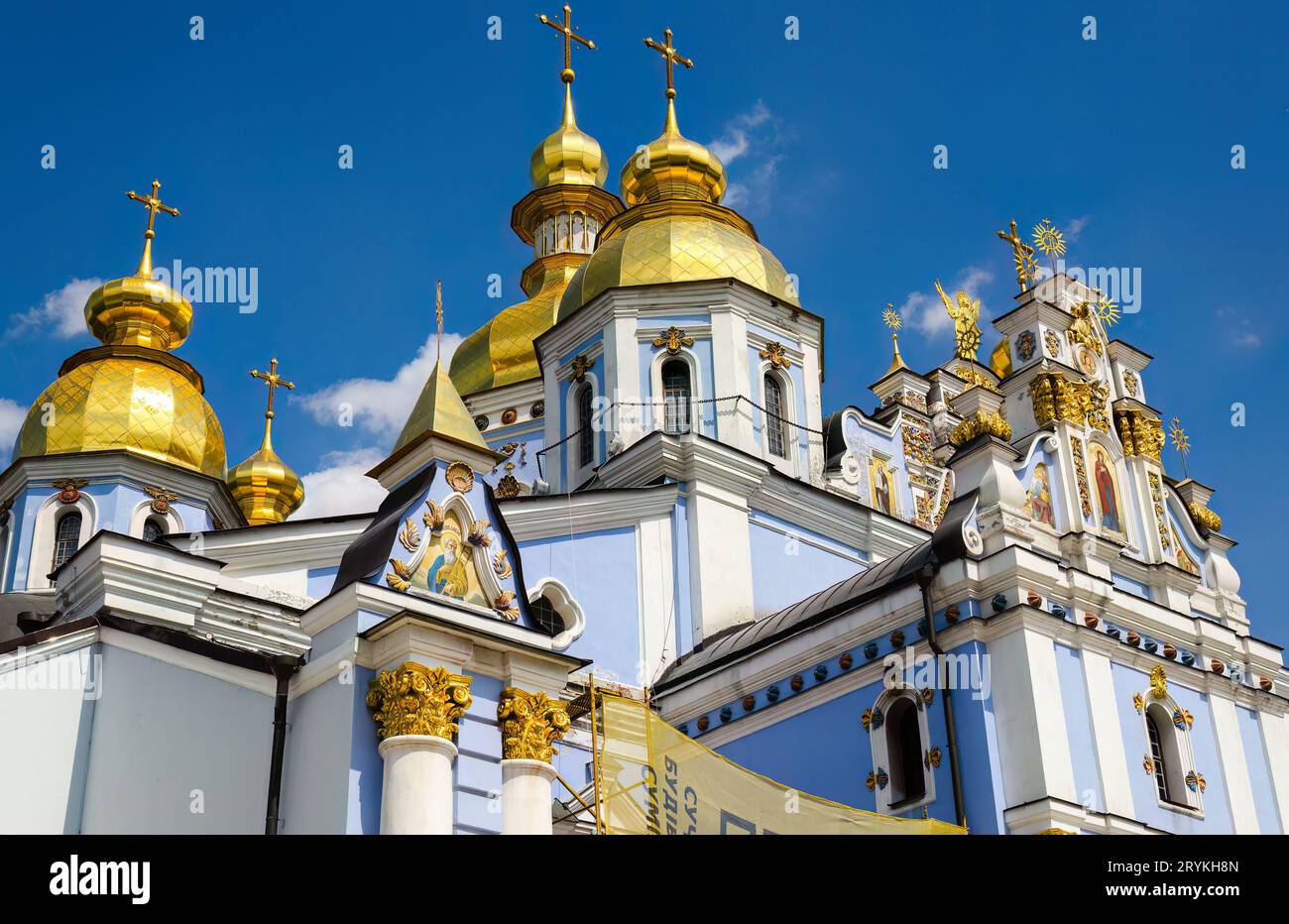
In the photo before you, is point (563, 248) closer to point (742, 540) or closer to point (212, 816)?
point (742, 540)

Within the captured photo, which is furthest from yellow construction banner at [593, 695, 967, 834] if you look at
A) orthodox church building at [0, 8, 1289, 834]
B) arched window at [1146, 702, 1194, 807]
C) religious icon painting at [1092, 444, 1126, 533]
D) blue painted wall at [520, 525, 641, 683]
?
religious icon painting at [1092, 444, 1126, 533]

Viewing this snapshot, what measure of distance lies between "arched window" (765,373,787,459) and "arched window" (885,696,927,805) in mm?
6221

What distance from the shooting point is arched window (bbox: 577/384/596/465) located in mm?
20250

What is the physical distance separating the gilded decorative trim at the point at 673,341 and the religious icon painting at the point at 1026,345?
13.3 feet

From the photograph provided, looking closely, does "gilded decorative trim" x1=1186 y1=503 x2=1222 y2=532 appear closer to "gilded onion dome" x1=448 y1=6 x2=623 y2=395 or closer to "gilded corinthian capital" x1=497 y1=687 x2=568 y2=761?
"gilded corinthian capital" x1=497 y1=687 x2=568 y2=761

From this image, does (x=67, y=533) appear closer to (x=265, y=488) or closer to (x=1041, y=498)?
(x=265, y=488)

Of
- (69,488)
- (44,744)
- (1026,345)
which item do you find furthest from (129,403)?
(44,744)

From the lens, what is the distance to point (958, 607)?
13.9 m

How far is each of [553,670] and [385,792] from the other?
1474 millimetres

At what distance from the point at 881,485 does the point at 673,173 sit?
560cm

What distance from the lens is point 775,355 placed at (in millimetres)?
20312

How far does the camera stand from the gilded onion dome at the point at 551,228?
29.5m

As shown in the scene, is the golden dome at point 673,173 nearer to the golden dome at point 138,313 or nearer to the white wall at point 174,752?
the golden dome at point 138,313
